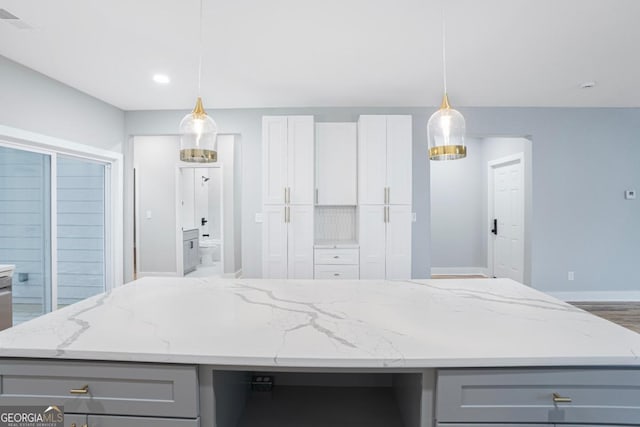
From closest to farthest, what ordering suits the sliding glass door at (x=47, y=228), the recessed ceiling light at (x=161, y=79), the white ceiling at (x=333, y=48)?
the white ceiling at (x=333, y=48)
the sliding glass door at (x=47, y=228)
the recessed ceiling light at (x=161, y=79)

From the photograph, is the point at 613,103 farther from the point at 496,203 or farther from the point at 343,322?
the point at 343,322

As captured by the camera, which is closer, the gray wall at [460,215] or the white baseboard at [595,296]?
the white baseboard at [595,296]

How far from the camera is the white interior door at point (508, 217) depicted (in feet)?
17.0

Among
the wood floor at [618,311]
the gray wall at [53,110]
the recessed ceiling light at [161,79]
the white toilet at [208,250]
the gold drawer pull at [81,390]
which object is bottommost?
the wood floor at [618,311]

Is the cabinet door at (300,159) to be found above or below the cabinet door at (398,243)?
above

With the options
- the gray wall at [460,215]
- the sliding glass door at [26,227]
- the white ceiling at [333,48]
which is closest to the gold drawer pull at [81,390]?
the white ceiling at [333,48]

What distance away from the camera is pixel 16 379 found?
3.38ft

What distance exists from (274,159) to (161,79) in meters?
1.43

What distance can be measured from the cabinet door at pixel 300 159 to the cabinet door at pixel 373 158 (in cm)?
62

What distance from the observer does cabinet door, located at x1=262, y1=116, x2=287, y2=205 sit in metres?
3.97

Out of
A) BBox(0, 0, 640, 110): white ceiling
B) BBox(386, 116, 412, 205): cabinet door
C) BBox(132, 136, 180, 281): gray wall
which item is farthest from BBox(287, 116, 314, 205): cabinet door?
BBox(132, 136, 180, 281): gray wall

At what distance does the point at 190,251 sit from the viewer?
20.8 feet

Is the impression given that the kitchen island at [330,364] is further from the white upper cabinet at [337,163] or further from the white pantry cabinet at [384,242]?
the white upper cabinet at [337,163]

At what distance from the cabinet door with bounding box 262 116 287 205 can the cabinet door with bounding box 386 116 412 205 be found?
1.26m
